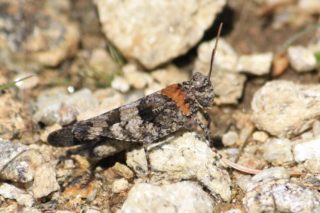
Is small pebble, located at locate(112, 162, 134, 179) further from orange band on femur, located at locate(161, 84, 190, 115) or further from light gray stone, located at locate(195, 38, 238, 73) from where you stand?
light gray stone, located at locate(195, 38, 238, 73)

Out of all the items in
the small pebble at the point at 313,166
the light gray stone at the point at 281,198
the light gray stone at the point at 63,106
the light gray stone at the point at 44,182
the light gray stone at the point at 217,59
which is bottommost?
the light gray stone at the point at 281,198

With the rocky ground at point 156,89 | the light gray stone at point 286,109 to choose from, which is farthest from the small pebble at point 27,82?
the light gray stone at point 286,109

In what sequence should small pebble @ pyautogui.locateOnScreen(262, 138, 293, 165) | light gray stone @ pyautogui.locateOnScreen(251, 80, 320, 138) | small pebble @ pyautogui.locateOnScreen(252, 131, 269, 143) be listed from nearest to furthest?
small pebble @ pyautogui.locateOnScreen(262, 138, 293, 165) < light gray stone @ pyautogui.locateOnScreen(251, 80, 320, 138) < small pebble @ pyautogui.locateOnScreen(252, 131, 269, 143)

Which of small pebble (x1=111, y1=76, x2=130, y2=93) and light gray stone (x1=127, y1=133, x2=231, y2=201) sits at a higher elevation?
small pebble (x1=111, y1=76, x2=130, y2=93)

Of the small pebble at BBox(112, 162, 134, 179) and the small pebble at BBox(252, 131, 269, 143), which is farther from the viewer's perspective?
the small pebble at BBox(252, 131, 269, 143)

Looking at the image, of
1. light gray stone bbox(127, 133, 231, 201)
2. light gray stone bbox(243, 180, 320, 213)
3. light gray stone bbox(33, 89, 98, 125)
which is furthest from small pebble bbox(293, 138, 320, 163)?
light gray stone bbox(33, 89, 98, 125)

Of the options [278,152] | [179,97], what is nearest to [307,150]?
[278,152]

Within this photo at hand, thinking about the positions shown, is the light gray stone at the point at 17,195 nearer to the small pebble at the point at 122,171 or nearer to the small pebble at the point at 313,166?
the small pebble at the point at 122,171

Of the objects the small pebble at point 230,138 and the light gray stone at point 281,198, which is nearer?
the light gray stone at point 281,198

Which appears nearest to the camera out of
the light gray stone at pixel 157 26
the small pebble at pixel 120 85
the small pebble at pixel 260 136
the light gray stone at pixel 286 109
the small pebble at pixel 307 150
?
the small pebble at pixel 307 150
